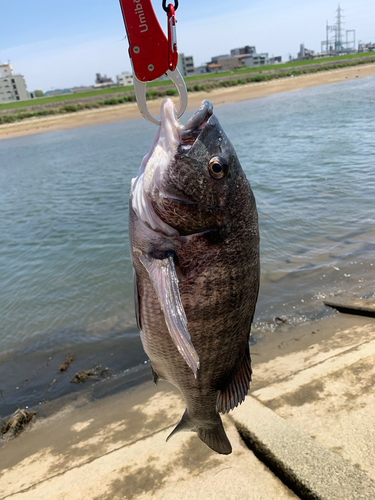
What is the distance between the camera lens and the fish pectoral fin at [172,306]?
5.41 ft

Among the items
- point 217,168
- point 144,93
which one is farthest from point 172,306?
point 144,93

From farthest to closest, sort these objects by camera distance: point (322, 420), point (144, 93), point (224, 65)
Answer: point (224, 65) < point (322, 420) < point (144, 93)

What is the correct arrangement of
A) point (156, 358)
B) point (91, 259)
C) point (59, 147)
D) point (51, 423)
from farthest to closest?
point (59, 147) < point (91, 259) < point (51, 423) < point (156, 358)

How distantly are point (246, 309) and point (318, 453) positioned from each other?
62.3 inches

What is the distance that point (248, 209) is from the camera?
2.01m

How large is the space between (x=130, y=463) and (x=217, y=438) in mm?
1349

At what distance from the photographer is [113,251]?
9875mm

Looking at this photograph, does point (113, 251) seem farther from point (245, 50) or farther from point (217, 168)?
point (245, 50)

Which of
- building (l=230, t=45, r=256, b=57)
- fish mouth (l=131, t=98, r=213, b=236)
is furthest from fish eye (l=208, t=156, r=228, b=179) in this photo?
building (l=230, t=45, r=256, b=57)

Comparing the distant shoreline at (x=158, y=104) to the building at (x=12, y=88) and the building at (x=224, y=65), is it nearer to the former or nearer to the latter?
the building at (x=224, y=65)

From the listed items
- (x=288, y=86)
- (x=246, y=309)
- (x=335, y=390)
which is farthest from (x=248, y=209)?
(x=288, y=86)

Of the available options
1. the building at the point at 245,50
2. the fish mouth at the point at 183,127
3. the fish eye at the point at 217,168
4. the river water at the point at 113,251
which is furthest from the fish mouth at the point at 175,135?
the building at the point at 245,50

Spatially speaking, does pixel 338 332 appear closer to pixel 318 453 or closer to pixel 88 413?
pixel 318 453

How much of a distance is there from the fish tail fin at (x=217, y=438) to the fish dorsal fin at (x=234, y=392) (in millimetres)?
140
